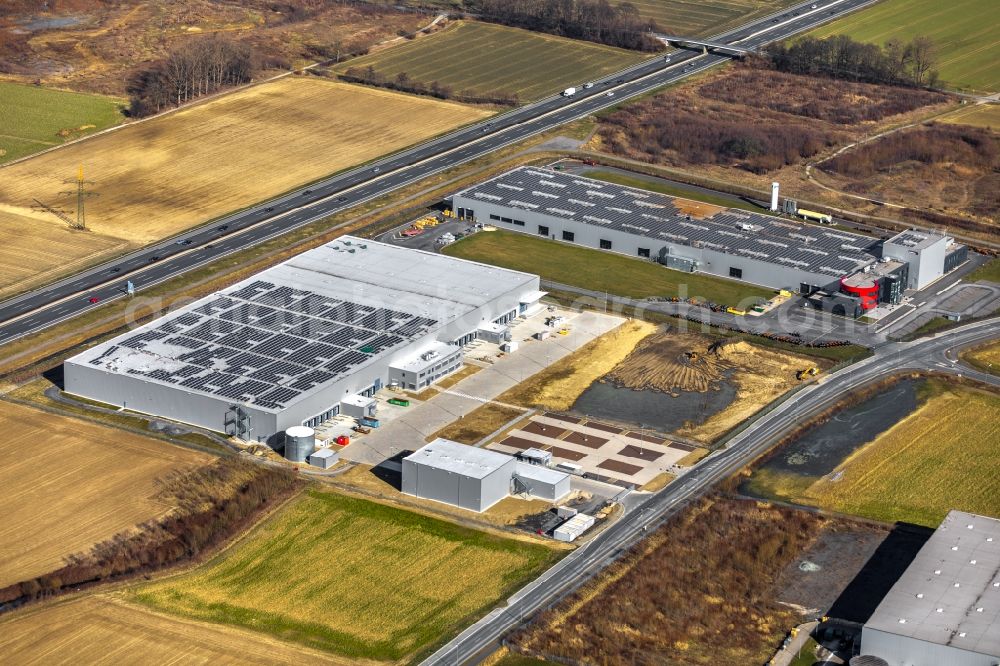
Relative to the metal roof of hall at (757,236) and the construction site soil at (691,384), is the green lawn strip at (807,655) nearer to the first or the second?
the construction site soil at (691,384)

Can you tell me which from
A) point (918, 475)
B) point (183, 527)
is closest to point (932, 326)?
point (918, 475)

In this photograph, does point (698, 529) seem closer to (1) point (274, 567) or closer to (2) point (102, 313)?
(1) point (274, 567)

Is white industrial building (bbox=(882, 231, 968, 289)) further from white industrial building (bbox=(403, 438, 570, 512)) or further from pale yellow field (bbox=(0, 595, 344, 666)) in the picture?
pale yellow field (bbox=(0, 595, 344, 666))

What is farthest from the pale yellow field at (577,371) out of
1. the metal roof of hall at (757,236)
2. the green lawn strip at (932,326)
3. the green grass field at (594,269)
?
the green lawn strip at (932,326)

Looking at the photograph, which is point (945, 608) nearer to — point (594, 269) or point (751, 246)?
point (751, 246)

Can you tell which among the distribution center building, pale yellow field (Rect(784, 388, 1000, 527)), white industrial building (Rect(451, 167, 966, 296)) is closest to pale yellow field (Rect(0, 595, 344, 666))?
pale yellow field (Rect(784, 388, 1000, 527))

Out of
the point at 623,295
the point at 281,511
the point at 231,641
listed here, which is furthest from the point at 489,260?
the point at 231,641

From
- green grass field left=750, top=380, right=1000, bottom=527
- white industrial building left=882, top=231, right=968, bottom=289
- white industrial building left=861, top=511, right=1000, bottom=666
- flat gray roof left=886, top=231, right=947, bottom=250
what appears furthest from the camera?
flat gray roof left=886, top=231, right=947, bottom=250
